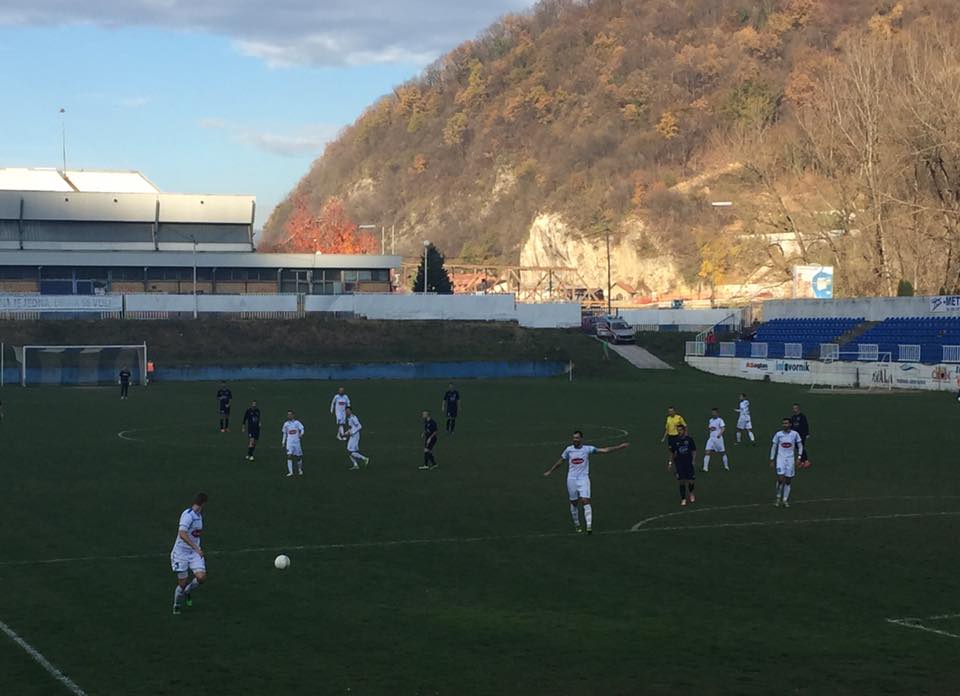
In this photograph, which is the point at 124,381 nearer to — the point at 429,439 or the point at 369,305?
the point at 429,439

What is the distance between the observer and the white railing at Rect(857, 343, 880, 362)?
69250 millimetres

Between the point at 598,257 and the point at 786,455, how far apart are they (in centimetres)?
14690

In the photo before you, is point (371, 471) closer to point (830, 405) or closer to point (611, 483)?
point (611, 483)

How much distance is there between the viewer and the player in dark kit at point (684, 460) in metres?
28.3

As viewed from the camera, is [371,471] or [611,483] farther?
[371,471]

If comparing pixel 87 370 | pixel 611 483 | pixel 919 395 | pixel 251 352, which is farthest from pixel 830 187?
pixel 611 483

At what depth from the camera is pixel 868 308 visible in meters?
75.5

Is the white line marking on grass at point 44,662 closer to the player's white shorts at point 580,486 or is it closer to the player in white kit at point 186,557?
the player in white kit at point 186,557

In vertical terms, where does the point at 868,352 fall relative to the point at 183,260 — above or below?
below

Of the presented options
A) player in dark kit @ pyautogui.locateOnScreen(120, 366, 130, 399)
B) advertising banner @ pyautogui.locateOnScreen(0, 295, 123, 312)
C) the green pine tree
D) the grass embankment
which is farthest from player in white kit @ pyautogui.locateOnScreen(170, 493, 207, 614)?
the green pine tree

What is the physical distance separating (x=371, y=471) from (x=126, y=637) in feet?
59.8

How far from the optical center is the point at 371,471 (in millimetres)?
35188

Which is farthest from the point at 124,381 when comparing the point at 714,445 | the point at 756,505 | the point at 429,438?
the point at 756,505

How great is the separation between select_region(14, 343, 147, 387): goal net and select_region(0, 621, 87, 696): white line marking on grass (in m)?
58.2
